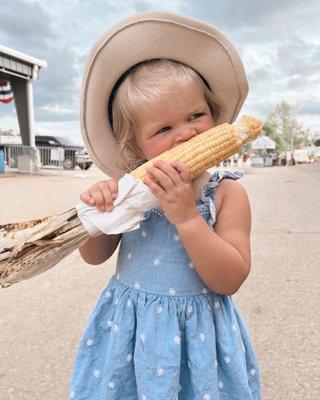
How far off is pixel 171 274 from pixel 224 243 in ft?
0.69

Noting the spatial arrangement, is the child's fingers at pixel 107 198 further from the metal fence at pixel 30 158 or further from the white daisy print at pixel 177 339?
the metal fence at pixel 30 158

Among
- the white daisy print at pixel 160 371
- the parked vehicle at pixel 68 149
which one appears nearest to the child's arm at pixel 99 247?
the white daisy print at pixel 160 371

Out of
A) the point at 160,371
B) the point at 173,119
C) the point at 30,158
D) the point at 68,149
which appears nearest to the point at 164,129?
the point at 173,119

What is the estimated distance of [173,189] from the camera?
53.1 inches

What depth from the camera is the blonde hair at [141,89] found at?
1.54 m

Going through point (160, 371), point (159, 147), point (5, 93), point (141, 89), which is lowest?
point (160, 371)

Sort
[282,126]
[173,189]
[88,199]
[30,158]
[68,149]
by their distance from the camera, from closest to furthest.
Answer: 1. [173,189]
2. [88,199]
3. [30,158]
4. [68,149]
5. [282,126]

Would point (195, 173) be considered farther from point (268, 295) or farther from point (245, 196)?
Answer: point (268, 295)

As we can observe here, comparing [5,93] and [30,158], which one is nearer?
[30,158]

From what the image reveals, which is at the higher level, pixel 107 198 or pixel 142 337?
pixel 107 198

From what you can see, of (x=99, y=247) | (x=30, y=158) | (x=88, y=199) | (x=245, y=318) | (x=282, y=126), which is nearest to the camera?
(x=88, y=199)

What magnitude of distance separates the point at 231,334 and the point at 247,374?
0.72 feet

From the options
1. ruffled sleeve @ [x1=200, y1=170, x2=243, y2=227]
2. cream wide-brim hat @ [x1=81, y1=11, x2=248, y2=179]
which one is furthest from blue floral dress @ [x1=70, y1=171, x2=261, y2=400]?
cream wide-brim hat @ [x1=81, y1=11, x2=248, y2=179]

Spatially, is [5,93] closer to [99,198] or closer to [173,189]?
[99,198]
